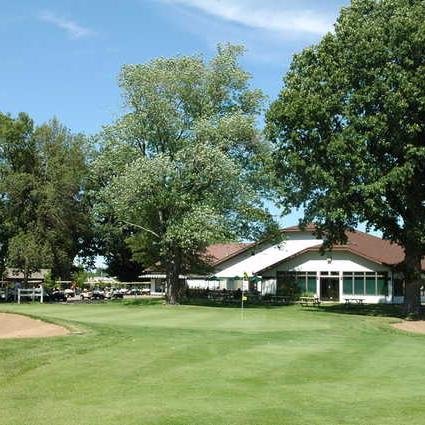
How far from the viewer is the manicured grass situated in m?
10.6

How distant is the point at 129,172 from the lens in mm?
48594

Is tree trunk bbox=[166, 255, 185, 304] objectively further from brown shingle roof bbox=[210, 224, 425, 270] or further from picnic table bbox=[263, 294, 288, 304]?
brown shingle roof bbox=[210, 224, 425, 270]

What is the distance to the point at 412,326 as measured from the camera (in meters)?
35.8

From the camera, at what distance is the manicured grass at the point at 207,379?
10.6m

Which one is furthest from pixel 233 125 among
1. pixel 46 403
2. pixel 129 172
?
pixel 46 403

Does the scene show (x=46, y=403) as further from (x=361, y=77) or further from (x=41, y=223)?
(x=41, y=223)

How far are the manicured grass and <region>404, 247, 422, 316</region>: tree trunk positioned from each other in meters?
18.7

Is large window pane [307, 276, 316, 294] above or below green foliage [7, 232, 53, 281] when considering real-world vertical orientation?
below

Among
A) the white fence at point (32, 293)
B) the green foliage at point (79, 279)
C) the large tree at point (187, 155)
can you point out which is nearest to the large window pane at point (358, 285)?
the large tree at point (187, 155)

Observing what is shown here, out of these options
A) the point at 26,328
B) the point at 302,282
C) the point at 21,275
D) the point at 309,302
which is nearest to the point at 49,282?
the point at 21,275

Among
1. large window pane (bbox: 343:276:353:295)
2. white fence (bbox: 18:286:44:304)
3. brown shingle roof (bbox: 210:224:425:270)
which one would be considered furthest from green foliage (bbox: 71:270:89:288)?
large window pane (bbox: 343:276:353:295)

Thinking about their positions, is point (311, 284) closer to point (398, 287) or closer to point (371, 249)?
point (371, 249)

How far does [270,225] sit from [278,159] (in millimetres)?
9729

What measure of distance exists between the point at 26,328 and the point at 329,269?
41.8 m
